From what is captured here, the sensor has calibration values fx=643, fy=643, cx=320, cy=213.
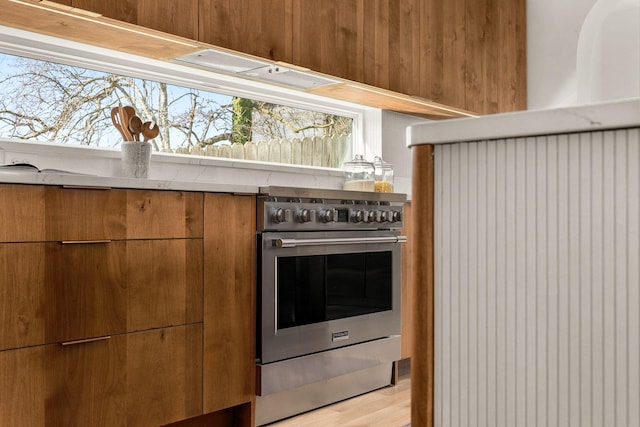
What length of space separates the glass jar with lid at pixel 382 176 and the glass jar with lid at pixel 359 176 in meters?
0.03

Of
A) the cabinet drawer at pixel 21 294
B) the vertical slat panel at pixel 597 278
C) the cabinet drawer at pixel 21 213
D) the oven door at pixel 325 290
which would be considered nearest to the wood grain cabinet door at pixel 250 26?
the oven door at pixel 325 290

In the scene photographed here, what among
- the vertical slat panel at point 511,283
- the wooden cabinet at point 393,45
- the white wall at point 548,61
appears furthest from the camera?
the white wall at point 548,61

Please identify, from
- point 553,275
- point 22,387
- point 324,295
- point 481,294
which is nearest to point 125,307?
point 22,387

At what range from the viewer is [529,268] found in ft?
2.98

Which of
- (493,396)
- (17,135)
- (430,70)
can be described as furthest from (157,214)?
(430,70)

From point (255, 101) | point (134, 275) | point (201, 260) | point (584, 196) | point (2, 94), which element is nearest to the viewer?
point (584, 196)

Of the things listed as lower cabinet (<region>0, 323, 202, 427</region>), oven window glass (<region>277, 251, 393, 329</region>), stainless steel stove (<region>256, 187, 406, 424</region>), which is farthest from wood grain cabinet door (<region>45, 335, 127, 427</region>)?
oven window glass (<region>277, 251, 393, 329</region>)

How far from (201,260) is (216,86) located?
1.18m

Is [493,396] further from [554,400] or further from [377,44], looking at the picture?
[377,44]

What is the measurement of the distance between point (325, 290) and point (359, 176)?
0.90 meters

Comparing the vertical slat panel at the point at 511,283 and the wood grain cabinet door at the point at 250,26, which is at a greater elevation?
the wood grain cabinet door at the point at 250,26

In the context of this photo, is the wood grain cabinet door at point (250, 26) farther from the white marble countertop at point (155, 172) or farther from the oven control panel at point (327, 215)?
the oven control panel at point (327, 215)

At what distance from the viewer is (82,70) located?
2709 millimetres

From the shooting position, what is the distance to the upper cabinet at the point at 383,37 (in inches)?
100.0
